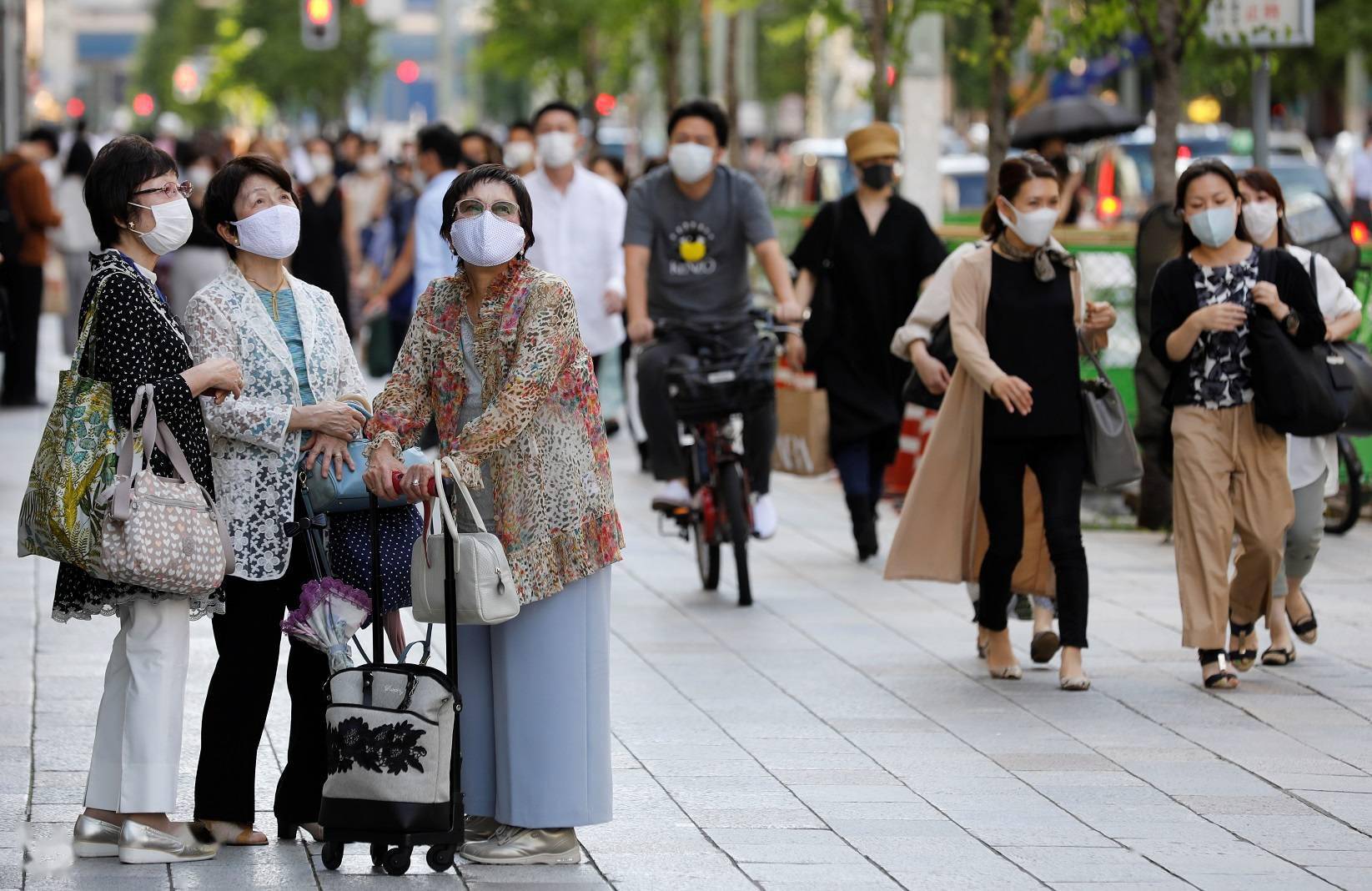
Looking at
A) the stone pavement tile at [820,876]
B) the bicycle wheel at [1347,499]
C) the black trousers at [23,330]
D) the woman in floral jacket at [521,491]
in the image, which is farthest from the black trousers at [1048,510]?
the black trousers at [23,330]

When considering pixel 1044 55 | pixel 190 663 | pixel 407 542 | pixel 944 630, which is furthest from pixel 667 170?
pixel 1044 55

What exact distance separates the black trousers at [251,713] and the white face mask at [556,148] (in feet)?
22.9

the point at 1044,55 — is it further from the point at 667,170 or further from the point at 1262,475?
the point at 1262,475

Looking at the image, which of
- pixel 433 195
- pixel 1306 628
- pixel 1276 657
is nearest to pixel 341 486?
pixel 1276 657

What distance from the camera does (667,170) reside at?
10.4 metres

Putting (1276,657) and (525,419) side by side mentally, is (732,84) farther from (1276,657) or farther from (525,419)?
(525,419)

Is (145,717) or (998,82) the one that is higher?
(998,82)

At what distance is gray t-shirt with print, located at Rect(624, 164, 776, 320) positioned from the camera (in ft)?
33.4

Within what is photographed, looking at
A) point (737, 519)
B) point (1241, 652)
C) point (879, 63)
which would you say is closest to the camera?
point (1241, 652)

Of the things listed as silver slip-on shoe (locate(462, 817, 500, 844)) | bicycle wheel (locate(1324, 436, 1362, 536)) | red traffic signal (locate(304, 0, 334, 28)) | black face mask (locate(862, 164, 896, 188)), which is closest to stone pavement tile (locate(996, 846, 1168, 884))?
silver slip-on shoe (locate(462, 817, 500, 844))

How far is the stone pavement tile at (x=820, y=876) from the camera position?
5.58 meters

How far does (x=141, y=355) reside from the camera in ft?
18.2

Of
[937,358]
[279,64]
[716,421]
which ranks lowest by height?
[716,421]

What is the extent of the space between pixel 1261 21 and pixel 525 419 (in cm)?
777
